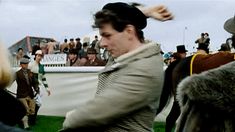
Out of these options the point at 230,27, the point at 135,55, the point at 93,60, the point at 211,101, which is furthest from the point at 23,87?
the point at 211,101

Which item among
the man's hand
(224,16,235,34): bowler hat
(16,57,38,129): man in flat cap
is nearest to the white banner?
(16,57,38,129): man in flat cap

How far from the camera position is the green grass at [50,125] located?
12007 millimetres

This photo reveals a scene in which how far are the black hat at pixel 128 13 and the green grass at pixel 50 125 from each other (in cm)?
863

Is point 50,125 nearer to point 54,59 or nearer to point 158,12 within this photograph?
point 54,59

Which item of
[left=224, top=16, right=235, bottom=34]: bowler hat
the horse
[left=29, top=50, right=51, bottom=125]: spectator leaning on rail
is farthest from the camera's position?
[left=29, top=50, right=51, bottom=125]: spectator leaning on rail

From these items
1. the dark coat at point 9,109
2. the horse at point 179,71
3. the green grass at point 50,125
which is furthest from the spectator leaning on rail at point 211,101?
the green grass at point 50,125

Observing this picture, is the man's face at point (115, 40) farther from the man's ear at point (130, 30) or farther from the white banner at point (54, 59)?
the white banner at point (54, 59)

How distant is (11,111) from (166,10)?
1.47 metres

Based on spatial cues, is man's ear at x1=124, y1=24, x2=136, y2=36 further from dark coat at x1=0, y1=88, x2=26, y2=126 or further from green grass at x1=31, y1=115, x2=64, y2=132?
green grass at x1=31, y1=115, x2=64, y2=132

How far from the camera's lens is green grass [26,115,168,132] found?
12.0m

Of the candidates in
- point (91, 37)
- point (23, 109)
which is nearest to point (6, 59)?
point (23, 109)

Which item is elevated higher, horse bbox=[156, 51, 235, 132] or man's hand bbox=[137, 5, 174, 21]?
man's hand bbox=[137, 5, 174, 21]

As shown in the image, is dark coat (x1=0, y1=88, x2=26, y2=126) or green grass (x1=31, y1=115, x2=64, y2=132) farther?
green grass (x1=31, y1=115, x2=64, y2=132)

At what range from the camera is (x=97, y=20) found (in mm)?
3182
